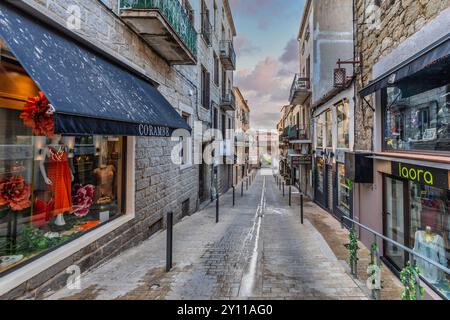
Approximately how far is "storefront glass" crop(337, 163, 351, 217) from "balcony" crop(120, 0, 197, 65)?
7.41 meters

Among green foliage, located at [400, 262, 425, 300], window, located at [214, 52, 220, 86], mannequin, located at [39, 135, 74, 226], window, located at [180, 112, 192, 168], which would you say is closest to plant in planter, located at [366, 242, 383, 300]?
green foliage, located at [400, 262, 425, 300]

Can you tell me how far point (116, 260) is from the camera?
5086mm

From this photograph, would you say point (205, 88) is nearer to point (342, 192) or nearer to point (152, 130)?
point (342, 192)

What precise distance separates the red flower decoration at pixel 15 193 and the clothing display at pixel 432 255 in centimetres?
608

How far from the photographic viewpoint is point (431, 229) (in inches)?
178

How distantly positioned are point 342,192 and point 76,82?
34.1ft

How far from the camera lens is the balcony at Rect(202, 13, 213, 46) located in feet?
46.2

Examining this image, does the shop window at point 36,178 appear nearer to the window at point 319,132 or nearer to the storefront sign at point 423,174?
the storefront sign at point 423,174

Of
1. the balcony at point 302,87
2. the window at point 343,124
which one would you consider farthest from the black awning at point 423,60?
the balcony at point 302,87

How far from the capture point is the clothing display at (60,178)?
4.21 m

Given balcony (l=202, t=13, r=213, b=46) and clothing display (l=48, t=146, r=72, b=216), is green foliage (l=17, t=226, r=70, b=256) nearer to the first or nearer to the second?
clothing display (l=48, t=146, r=72, b=216)

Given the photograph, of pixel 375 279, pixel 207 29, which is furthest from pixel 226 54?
pixel 375 279
